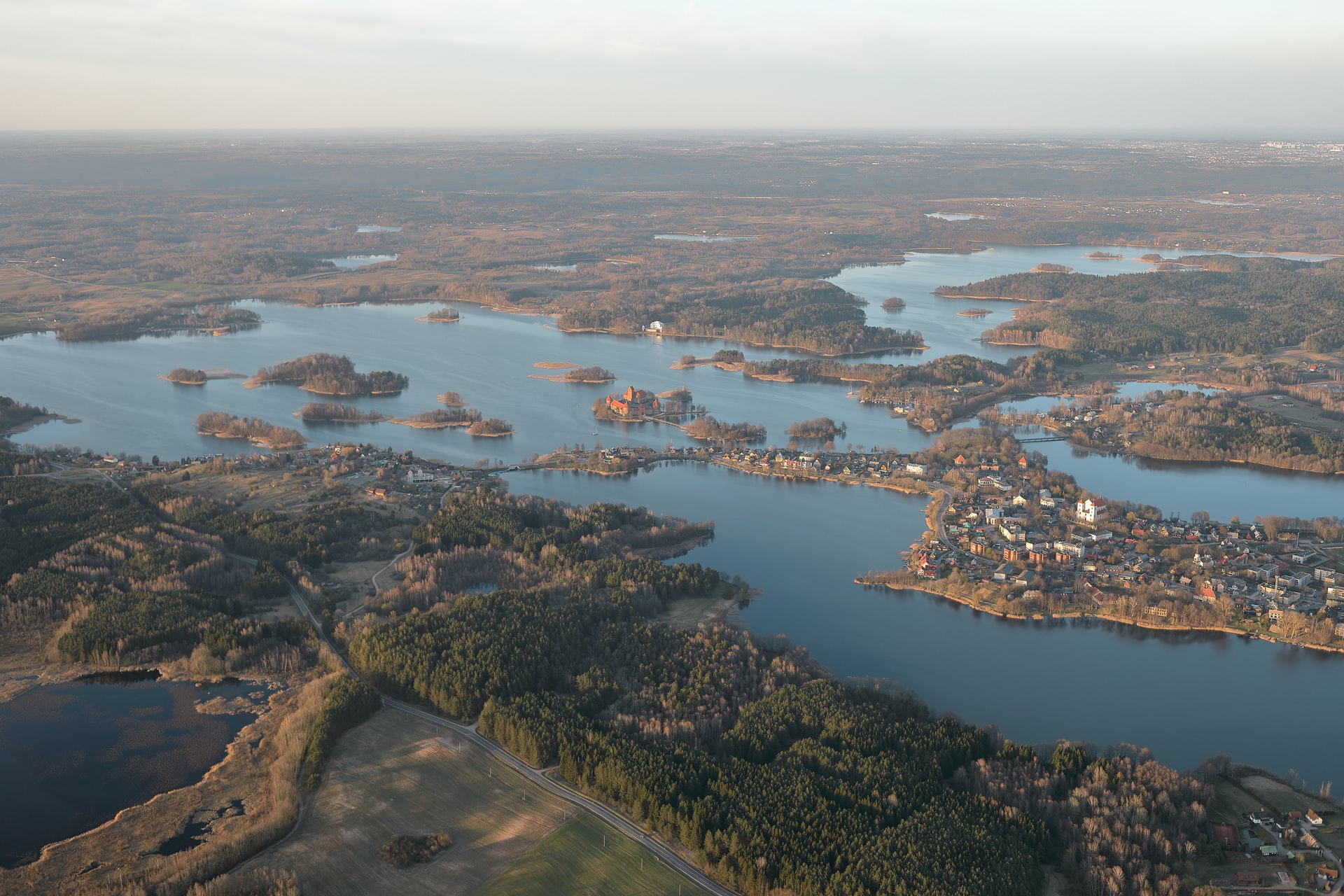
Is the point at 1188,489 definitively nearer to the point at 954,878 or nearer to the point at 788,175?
the point at 954,878

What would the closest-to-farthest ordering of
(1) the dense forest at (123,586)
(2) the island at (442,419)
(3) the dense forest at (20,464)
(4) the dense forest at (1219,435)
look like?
(1) the dense forest at (123,586) < (3) the dense forest at (20,464) < (4) the dense forest at (1219,435) < (2) the island at (442,419)

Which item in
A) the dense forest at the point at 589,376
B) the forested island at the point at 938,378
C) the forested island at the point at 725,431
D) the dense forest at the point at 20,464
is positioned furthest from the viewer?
the dense forest at the point at 589,376

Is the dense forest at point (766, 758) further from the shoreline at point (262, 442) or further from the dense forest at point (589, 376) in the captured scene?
the dense forest at point (589, 376)

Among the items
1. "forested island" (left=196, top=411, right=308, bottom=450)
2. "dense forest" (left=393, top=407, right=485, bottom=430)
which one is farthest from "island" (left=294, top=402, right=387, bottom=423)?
"forested island" (left=196, top=411, right=308, bottom=450)

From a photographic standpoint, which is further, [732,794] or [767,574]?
[767,574]

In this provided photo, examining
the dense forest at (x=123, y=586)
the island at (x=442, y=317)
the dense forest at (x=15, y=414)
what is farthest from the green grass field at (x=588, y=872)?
the island at (x=442, y=317)

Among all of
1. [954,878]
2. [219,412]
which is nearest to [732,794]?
[954,878]

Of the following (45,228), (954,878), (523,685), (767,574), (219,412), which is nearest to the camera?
(954,878)

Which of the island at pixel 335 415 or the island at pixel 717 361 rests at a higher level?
the island at pixel 717 361
